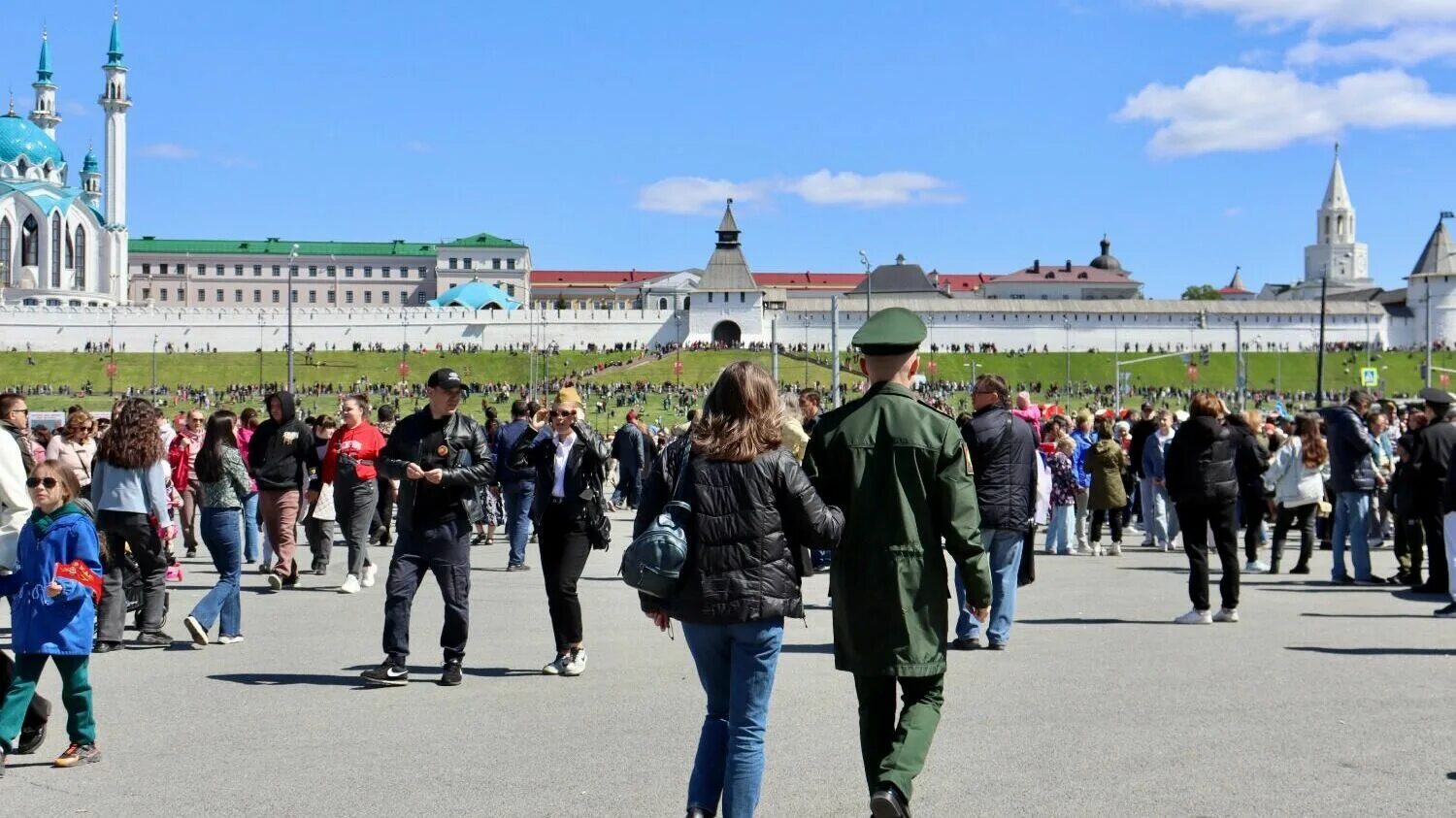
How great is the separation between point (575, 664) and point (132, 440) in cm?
294

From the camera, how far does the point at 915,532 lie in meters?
4.98

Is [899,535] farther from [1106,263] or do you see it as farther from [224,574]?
[1106,263]

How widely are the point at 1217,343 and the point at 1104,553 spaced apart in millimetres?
92882

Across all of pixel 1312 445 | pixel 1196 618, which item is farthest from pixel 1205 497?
pixel 1312 445

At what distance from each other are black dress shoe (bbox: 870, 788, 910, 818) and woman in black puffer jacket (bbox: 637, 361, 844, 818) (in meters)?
0.39

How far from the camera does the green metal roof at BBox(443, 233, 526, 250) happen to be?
13288cm

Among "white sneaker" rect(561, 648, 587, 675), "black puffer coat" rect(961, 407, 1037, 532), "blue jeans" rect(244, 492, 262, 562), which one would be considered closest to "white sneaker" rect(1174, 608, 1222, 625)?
"black puffer coat" rect(961, 407, 1037, 532)

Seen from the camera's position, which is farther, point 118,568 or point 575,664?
point 118,568

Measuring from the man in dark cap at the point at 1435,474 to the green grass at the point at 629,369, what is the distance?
65.2 metres

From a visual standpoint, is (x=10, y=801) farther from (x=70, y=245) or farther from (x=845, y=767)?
(x=70, y=245)

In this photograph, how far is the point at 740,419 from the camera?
16.5ft

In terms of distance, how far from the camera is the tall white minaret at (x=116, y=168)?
106750mm

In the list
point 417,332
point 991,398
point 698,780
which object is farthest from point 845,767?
point 417,332

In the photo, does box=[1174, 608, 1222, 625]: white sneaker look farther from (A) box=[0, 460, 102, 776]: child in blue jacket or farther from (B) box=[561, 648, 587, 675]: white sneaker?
(A) box=[0, 460, 102, 776]: child in blue jacket
